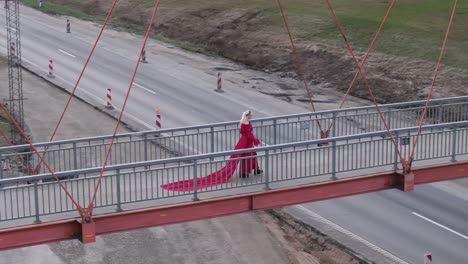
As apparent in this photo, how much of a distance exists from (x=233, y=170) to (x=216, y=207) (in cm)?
153

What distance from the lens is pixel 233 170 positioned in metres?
20.9

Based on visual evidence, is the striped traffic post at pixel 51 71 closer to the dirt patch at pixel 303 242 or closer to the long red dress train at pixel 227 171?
the dirt patch at pixel 303 242

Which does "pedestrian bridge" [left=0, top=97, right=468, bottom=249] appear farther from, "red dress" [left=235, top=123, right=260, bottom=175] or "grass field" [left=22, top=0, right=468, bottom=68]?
"grass field" [left=22, top=0, right=468, bottom=68]

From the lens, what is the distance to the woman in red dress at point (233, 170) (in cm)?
2027

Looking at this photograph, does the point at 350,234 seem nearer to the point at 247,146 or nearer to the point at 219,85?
the point at 247,146

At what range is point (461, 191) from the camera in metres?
29.5

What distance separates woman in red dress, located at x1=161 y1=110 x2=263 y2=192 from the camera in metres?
20.3

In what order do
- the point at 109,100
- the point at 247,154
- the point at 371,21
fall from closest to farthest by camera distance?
the point at 247,154 < the point at 109,100 < the point at 371,21

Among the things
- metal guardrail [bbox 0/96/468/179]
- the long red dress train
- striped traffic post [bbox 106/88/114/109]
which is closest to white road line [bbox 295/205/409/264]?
metal guardrail [bbox 0/96/468/179]

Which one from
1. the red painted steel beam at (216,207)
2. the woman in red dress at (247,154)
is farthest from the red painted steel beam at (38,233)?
the woman in red dress at (247,154)

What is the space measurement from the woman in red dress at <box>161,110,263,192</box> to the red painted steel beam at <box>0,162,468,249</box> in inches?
30.1

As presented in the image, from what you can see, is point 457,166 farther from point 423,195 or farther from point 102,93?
point 102,93

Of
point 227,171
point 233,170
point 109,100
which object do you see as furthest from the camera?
point 109,100

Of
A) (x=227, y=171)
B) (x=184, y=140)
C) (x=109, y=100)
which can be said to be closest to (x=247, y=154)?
(x=227, y=171)
